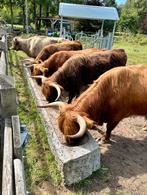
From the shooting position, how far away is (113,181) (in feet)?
14.8

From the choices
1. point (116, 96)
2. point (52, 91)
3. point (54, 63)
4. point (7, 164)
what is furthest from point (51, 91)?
point (7, 164)

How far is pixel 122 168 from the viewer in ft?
16.0

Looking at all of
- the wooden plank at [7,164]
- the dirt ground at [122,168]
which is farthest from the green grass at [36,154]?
the wooden plank at [7,164]

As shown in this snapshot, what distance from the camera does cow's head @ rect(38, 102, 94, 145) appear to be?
444cm

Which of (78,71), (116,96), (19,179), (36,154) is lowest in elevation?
(36,154)

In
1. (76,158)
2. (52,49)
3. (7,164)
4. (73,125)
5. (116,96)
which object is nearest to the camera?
(7,164)

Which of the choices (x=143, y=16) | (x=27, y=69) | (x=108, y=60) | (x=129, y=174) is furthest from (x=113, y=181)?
(x=143, y=16)

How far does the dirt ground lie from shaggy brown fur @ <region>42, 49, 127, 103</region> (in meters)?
1.68

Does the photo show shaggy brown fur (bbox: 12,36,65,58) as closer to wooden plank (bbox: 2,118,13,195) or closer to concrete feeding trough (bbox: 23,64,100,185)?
concrete feeding trough (bbox: 23,64,100,185)

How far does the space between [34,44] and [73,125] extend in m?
10.4

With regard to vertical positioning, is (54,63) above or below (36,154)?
above

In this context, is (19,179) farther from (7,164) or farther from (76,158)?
(76,158)

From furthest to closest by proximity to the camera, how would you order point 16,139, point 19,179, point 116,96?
point 116,96 < point 16,139 < point 19,179

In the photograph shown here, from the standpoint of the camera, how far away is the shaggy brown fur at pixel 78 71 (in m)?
7.26
